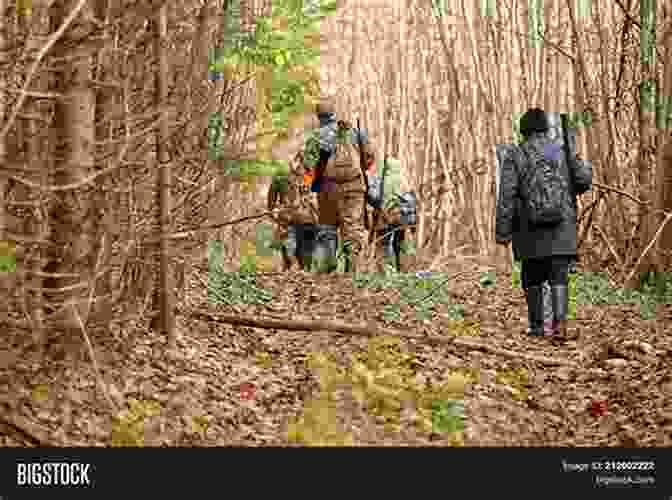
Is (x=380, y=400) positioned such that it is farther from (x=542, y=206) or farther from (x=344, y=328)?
(x=542, y=206)

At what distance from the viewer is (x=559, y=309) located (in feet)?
25.1

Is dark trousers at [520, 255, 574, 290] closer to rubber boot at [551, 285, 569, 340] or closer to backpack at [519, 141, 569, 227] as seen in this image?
rubber boot at [551, 285, 569, 340]

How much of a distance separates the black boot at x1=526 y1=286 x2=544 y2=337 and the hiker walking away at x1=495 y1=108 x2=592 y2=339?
0.05ft

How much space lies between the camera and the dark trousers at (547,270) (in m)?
7.60

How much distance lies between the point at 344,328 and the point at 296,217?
4560mm

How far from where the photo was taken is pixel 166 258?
614cm

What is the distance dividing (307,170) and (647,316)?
3426 millimetres

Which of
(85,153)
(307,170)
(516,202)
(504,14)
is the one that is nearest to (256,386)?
(85,153)

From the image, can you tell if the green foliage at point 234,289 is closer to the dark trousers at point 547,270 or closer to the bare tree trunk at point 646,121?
the dark trousers at point 547,270

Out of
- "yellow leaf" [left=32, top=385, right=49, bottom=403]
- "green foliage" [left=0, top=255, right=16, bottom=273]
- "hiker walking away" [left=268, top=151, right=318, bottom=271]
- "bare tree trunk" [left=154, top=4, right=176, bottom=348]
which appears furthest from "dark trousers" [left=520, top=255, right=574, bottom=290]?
"green foliage" [left=0, top=255, right=16, bottom=273]

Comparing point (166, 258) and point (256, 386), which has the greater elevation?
point (166, 258)

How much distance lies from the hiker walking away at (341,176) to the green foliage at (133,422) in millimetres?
5522
